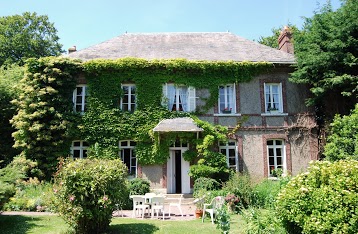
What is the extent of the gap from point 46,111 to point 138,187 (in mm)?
6066

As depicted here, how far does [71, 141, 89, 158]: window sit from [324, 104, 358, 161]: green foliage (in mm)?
11879

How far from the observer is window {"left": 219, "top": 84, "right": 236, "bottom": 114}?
16.5 meters

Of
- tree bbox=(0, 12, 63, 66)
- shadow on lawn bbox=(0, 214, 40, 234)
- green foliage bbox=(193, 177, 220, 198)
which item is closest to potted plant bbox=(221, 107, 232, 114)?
green foliage bbox=(193, 177, 220, 198)

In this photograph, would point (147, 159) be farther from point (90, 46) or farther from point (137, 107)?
point (90, 46)

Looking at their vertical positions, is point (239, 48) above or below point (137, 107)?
above

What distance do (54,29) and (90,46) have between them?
20.3 m

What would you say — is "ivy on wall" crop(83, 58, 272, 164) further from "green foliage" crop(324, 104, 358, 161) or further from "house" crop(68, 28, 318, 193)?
"green foliage" crop(324, 104, 358, 161)

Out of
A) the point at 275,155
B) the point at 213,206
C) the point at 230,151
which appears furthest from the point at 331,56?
the point at 213,206

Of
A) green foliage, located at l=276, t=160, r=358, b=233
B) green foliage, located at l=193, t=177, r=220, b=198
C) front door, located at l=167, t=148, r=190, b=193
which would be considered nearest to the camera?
green foliage, located at l=276, t=160, r=358, b=233

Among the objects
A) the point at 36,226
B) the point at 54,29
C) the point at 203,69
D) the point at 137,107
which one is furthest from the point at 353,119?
the point at 54,29

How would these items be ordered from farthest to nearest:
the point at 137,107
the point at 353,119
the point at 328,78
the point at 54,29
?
the point at 54,29 < the point at 137,107 < the point at 328,78 < the point at 353,119

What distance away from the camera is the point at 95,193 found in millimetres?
7742

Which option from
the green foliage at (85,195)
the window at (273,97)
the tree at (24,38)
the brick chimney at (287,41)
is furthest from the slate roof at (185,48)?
the tree at (24,38)

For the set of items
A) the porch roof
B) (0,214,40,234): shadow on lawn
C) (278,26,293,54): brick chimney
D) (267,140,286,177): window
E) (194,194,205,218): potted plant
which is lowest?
(0,214,40,234): shadow on lawn
